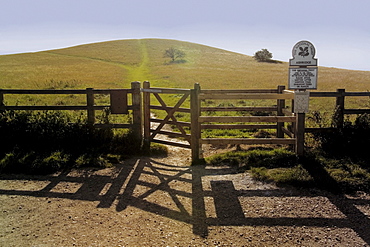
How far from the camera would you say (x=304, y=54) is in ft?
25.1

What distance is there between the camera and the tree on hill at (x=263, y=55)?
90450 millimetres

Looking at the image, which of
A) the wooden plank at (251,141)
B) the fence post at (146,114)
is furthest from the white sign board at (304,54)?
the fence post at (146,114)

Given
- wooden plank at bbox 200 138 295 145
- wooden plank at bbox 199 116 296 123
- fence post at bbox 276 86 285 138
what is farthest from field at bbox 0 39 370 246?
fence post at bbox 276 86 285 138

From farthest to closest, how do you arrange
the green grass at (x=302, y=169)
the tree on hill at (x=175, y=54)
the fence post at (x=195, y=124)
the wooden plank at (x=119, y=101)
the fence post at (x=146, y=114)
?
the tree on hill at (x=175, y=54) → the fence post at (x=146, y=114) → the wooden plank at (x=119, y=101) → the fence post at (x=195, y=124) → the green grass at (x=302, y=169)

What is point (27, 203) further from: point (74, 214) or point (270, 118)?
point (270, 118)

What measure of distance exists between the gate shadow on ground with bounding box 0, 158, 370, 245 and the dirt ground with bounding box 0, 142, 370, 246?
2cm

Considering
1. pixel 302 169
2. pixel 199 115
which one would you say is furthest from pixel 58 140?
pixel 302 169

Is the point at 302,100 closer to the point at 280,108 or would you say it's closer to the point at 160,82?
the point at 280,108

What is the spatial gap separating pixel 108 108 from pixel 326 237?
6.47 meters

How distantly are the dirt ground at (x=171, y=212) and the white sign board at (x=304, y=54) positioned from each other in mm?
2795

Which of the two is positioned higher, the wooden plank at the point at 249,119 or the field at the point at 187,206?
the wooden plank at the point at 249,119

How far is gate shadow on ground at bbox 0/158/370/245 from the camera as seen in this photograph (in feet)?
16.9

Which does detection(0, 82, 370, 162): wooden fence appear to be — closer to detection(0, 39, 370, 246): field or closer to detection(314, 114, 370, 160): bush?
detection(314, 114, 370, 160): bush

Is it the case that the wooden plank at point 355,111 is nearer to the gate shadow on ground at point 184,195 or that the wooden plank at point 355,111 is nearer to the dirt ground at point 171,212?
the dirt ground at point 171,212
